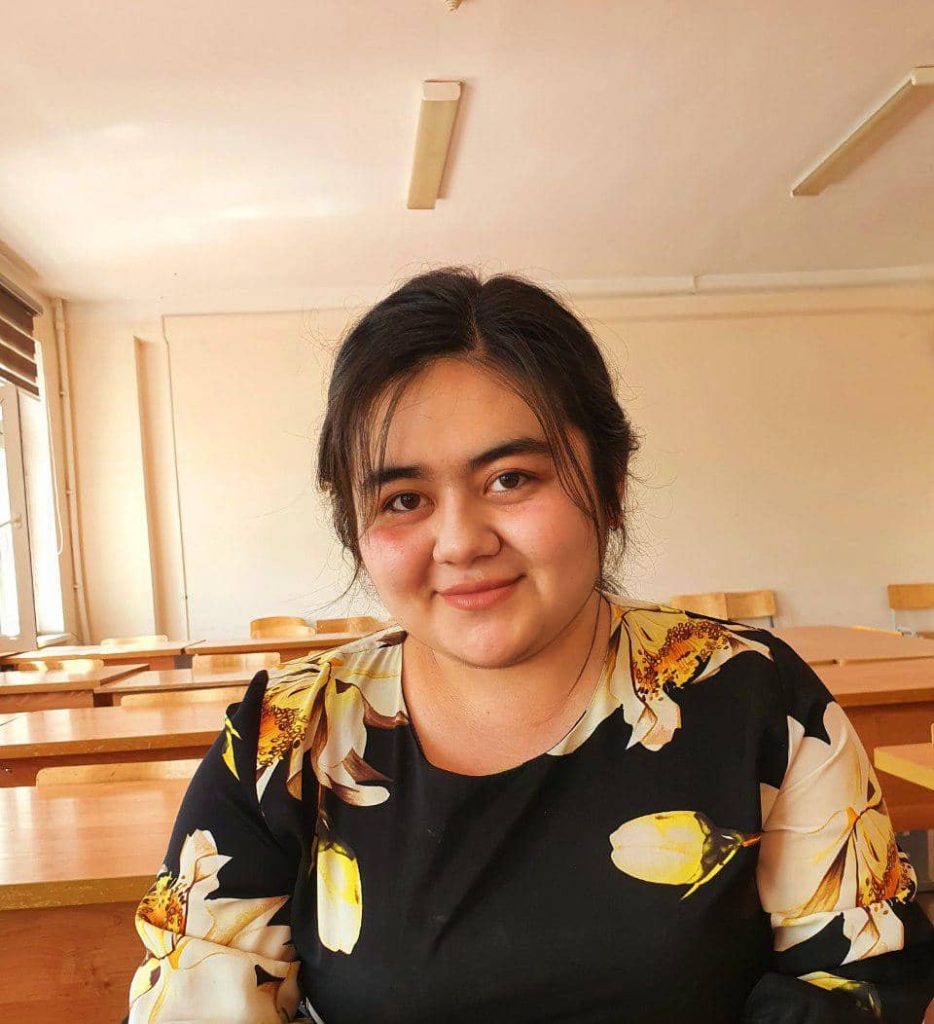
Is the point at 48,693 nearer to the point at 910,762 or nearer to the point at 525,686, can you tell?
the point at 910,762

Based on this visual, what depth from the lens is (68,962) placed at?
1.59m

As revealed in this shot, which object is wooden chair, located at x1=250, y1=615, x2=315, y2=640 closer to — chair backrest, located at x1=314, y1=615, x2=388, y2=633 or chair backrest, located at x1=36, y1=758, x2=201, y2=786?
chair backrest, located at x1=314, y1=615, x2=388, y2=633

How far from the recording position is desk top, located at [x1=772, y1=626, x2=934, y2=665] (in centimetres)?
352

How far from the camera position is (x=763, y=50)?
12.5 ft

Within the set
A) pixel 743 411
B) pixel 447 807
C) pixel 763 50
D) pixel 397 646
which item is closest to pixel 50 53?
pixel 763 50

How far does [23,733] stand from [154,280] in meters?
3.98

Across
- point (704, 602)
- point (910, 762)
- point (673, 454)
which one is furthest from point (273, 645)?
point (910, 762)

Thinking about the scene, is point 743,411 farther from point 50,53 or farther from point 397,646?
point 397,646

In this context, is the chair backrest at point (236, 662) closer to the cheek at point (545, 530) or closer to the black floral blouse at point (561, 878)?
the black floral blouse at point (561, 878)

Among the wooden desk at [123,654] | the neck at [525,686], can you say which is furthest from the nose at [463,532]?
the wooden desk at [123,654]

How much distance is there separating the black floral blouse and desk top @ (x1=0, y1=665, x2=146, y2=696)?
323cm

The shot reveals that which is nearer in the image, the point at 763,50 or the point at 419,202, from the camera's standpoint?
the point at 763,50

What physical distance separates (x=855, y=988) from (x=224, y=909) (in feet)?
1.93

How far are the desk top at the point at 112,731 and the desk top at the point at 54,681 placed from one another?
2.52 ft
